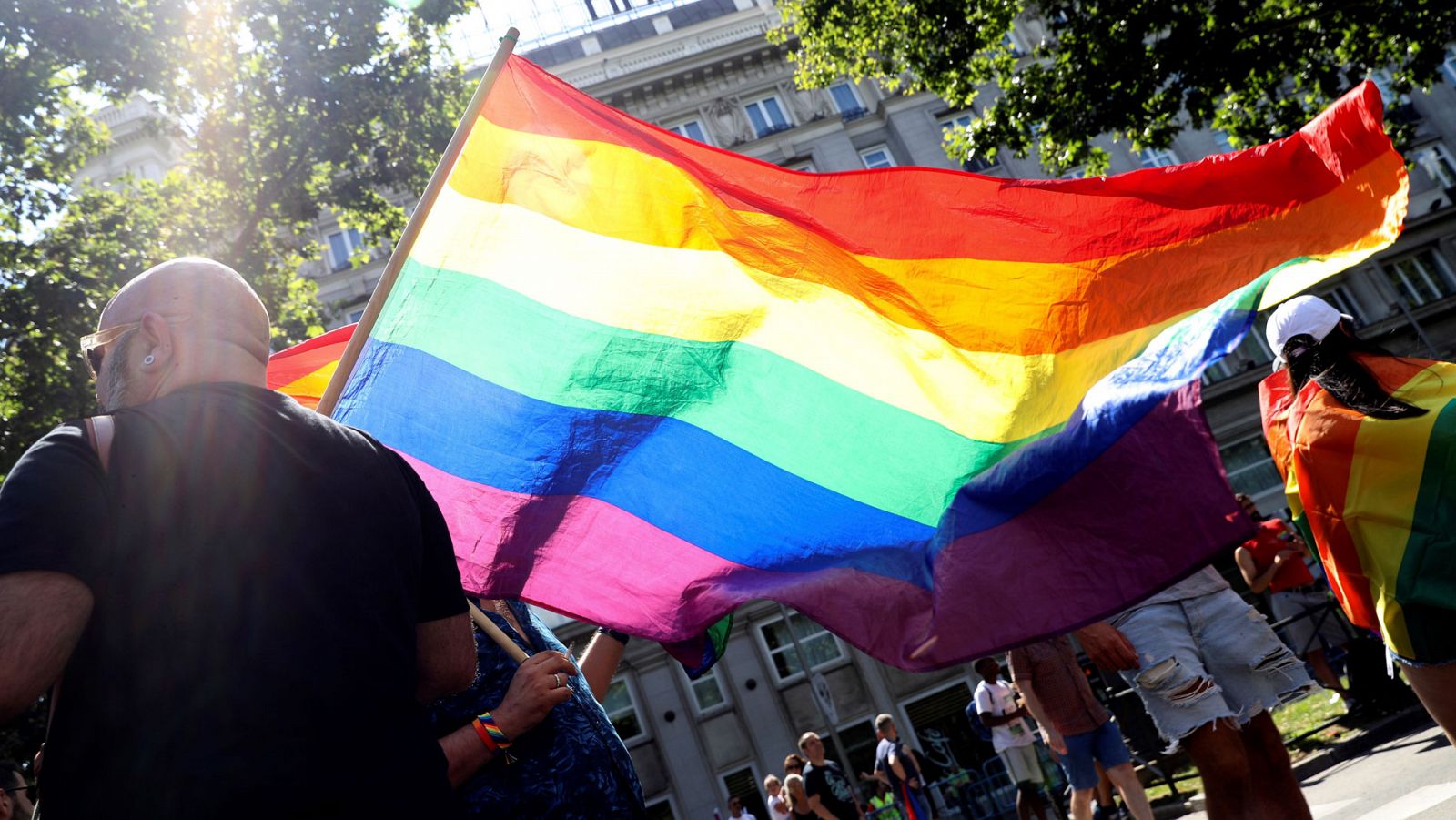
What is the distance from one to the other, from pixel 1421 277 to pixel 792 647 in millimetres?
20893

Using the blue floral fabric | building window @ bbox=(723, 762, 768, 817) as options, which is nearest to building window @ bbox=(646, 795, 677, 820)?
building window @ bbox=(723, 762, 768, 817)

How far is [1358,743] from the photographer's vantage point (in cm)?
853

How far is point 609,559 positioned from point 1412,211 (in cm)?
3500

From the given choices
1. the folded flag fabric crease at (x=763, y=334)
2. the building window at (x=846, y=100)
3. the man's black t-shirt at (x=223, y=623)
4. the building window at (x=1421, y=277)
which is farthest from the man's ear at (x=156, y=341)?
the building window at (x=1421, y=277)

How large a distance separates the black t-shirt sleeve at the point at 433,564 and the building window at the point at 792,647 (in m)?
23.9

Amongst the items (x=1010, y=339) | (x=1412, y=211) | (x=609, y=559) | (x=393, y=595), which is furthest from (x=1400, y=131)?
(x=1412, y=211)

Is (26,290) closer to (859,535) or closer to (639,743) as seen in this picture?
(859,535)

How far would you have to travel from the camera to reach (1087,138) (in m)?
13.1

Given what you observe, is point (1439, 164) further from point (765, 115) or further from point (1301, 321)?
point (1301, 321)

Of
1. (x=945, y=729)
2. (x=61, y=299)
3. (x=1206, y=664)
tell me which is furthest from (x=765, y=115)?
(x=1206, y=664)

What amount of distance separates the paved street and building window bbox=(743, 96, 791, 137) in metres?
25.8

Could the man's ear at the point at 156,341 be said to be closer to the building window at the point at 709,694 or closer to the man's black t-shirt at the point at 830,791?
the man's black t-shirt at the point at 830,791

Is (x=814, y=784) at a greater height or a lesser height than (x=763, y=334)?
lesser

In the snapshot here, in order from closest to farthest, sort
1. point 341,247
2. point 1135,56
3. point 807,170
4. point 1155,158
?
point 1135,56
point 807,170
point 341,247
point 1155,158
